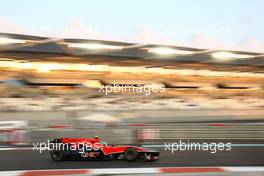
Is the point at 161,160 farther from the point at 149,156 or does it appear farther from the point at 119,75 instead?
the point at 119,75

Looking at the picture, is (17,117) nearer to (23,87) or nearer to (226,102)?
(23,87)

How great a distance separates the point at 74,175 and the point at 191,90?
537 inches

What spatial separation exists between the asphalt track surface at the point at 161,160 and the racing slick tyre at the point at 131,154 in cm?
8

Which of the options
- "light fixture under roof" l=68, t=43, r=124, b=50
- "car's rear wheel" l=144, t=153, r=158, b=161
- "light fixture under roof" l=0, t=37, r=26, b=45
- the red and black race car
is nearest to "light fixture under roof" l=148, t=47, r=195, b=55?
"light fixture under roof" l=68, t=43, r=124, b=50

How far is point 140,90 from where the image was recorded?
1652cm

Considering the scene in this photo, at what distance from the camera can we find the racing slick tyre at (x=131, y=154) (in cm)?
635

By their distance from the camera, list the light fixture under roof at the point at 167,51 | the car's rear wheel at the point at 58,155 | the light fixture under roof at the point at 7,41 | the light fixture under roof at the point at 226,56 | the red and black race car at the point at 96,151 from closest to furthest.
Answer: the red and black race car at the point at 96,151 → the car's rear wheel at the point at 58,155 → the light fixture under roof at the point at 7,41 → the light fixture under roof at the point at 167,51 → the light fixture under roof at the point at 226,56

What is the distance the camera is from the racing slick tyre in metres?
6.35

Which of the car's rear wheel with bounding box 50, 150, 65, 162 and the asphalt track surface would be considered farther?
the car's rear wheel with bounding box 50, 150, 65, 162

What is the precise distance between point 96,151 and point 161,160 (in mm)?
1156

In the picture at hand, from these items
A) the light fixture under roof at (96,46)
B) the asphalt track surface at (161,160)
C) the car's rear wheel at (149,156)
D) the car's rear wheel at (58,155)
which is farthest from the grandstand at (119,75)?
the car's rear wheel at (149,156)

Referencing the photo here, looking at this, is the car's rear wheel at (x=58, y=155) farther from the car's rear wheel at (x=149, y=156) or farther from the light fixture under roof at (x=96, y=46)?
the light fixture under roof at (x=96, y=46)

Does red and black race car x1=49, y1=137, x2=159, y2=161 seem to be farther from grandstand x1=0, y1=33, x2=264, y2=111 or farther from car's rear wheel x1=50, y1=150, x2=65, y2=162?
grandstand x1=0, y1=33, x2=264, y2=111

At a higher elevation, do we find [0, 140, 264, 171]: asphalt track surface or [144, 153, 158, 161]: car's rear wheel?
[144, 153, 158, 161]: car's rear wheel
